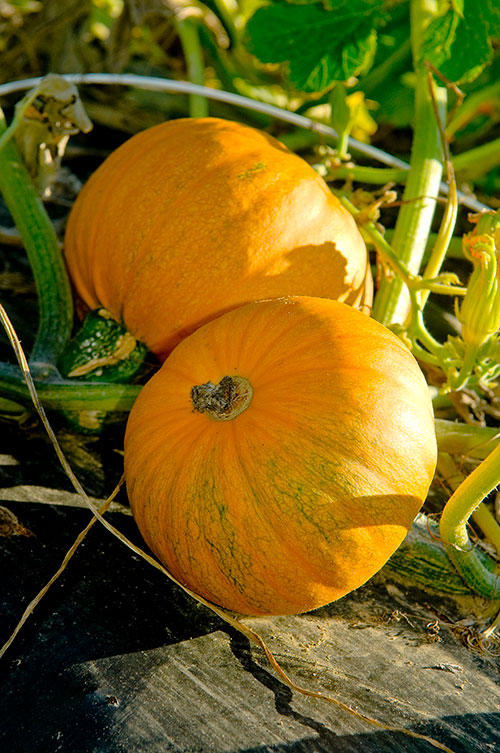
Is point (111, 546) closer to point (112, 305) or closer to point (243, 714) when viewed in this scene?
point (243, 714)

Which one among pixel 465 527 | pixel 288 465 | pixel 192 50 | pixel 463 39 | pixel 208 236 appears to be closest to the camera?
pixel 288 465

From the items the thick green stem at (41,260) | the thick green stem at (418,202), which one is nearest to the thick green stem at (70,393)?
the thick green stem at (41,260)

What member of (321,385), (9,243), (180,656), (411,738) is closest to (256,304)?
(321,385)

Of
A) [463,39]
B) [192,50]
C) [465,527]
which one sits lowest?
[465,527]

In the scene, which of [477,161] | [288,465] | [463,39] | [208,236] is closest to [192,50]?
[463,39]

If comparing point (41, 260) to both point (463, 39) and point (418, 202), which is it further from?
point (463, 39)

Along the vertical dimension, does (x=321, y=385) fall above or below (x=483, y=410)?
above

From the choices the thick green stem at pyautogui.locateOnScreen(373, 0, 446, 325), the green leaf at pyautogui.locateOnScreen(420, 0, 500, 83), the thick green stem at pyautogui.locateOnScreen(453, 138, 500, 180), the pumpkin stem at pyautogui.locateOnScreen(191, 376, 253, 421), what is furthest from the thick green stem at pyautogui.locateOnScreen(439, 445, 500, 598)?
the thick green stem at pyautogui.locateOnScreen(453, 138, 500, 180)
